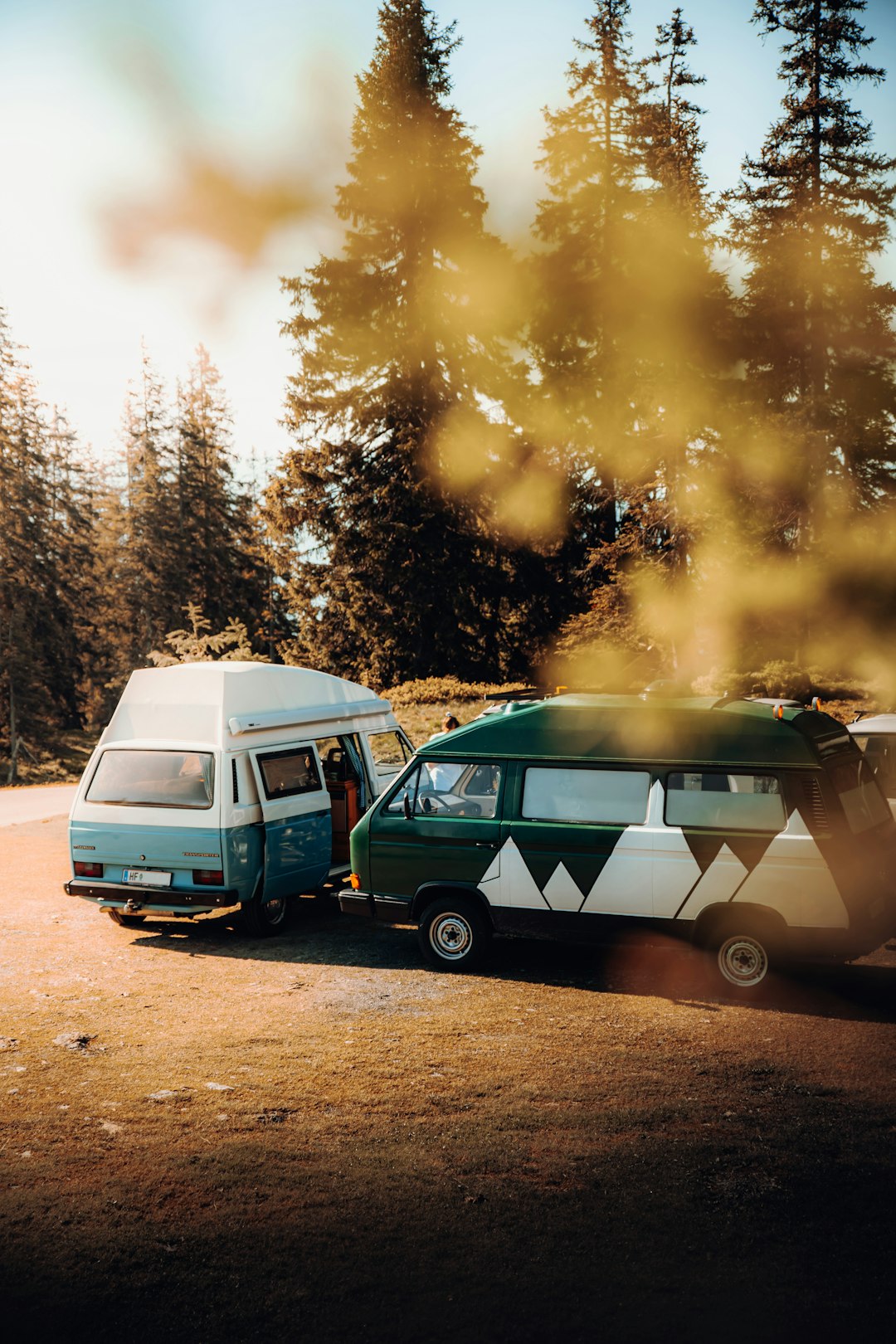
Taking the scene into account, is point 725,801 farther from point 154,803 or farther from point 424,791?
point 154,803

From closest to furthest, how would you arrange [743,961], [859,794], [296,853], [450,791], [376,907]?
[743,961] → [859,794] → [450,791] → [376,907] → [296,853]

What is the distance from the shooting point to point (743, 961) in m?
8.41

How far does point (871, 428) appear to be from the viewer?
24984 millimetres

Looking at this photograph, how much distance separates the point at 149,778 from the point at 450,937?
11.8 feet

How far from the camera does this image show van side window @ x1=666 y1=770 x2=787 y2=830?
8.28 m

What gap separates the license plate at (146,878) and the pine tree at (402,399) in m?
22.7

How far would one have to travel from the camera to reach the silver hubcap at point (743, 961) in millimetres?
8320

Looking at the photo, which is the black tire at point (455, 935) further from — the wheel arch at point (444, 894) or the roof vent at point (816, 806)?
the roof vent at point (816, 806)

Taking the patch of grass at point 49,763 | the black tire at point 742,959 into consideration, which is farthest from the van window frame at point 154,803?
the patch of grass at point 49,763

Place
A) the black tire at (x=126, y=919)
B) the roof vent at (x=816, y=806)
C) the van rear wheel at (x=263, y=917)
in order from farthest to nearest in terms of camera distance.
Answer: the black tire at (x=126, y=919) → the van rear wheel at (x=263, y=917) → the roof vent at (x=816, y=806)

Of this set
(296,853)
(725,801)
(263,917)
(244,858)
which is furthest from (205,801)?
(725,801)

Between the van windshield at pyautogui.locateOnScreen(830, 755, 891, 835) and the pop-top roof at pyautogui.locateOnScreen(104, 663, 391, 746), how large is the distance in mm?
5653

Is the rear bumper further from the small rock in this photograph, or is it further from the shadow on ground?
the small rock

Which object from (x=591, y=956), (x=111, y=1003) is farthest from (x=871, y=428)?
(x=111, y=1003)
